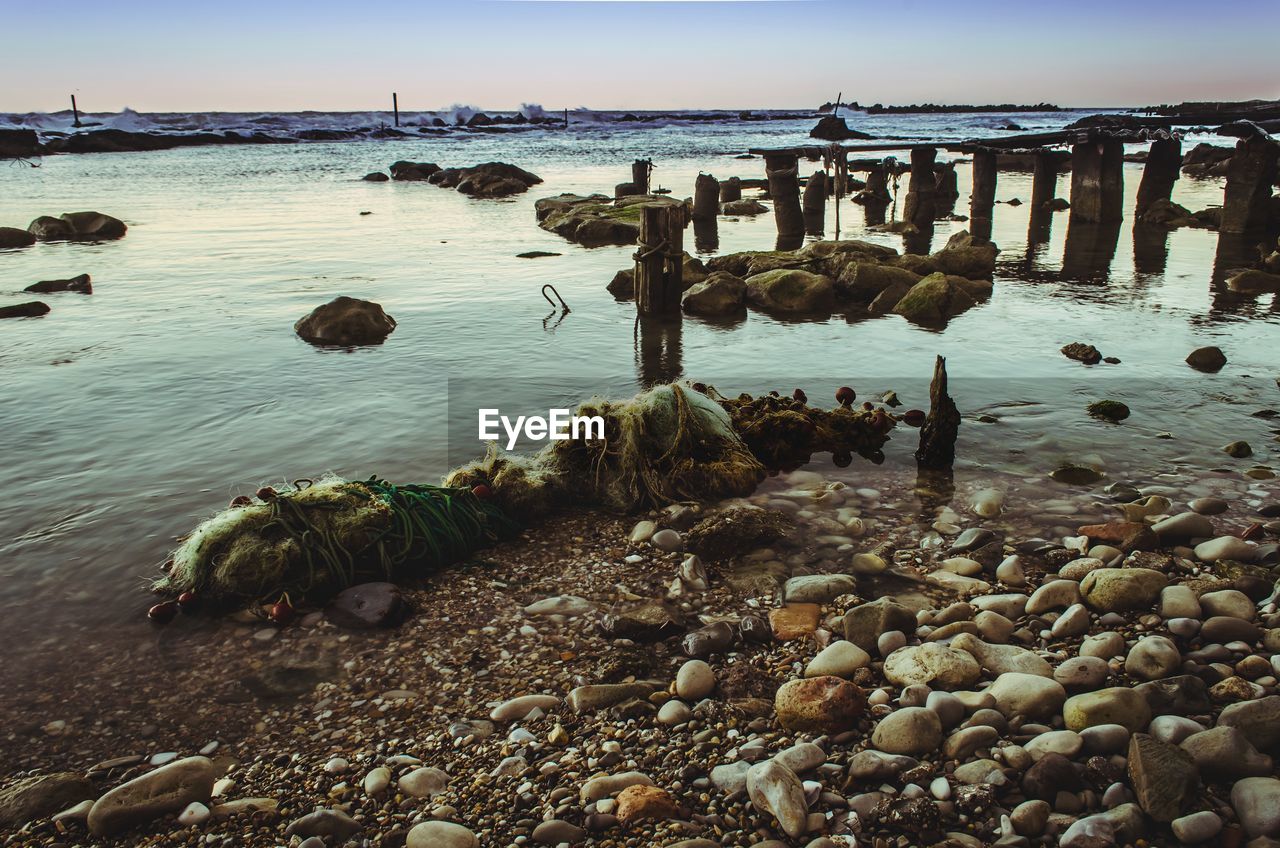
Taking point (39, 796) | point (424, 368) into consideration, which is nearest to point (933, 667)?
point (39, 796)

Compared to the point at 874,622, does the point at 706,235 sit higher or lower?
higher

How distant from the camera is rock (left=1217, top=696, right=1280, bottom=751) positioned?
3170 mm

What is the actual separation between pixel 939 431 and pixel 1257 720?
3.54m

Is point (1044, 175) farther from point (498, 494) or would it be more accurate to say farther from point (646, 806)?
point (646, 806)

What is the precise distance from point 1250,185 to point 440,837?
19.7m

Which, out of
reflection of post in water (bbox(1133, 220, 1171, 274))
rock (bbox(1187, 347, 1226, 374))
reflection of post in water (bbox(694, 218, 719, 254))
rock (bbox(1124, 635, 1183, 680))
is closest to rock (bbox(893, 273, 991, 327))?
rock (bbox(1187, 347, 1226, 374))

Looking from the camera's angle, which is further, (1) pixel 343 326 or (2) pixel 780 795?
(1) pixel 343 326

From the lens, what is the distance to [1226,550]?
483 centimetres

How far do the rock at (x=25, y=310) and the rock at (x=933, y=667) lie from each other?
13.3 meters

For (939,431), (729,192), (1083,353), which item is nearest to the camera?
(939,431)

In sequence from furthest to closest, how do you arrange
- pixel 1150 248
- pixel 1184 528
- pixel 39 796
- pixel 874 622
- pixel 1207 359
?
pixel 1150 248, pixel 1207 359, pixel 1184 528, pixel 874 622, pixel 39 796

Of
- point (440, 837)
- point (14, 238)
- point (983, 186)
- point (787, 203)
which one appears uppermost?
point (983, 186)

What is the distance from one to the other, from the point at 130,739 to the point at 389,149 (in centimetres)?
6348

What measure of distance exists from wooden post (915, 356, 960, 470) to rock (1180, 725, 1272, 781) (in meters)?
3.59
